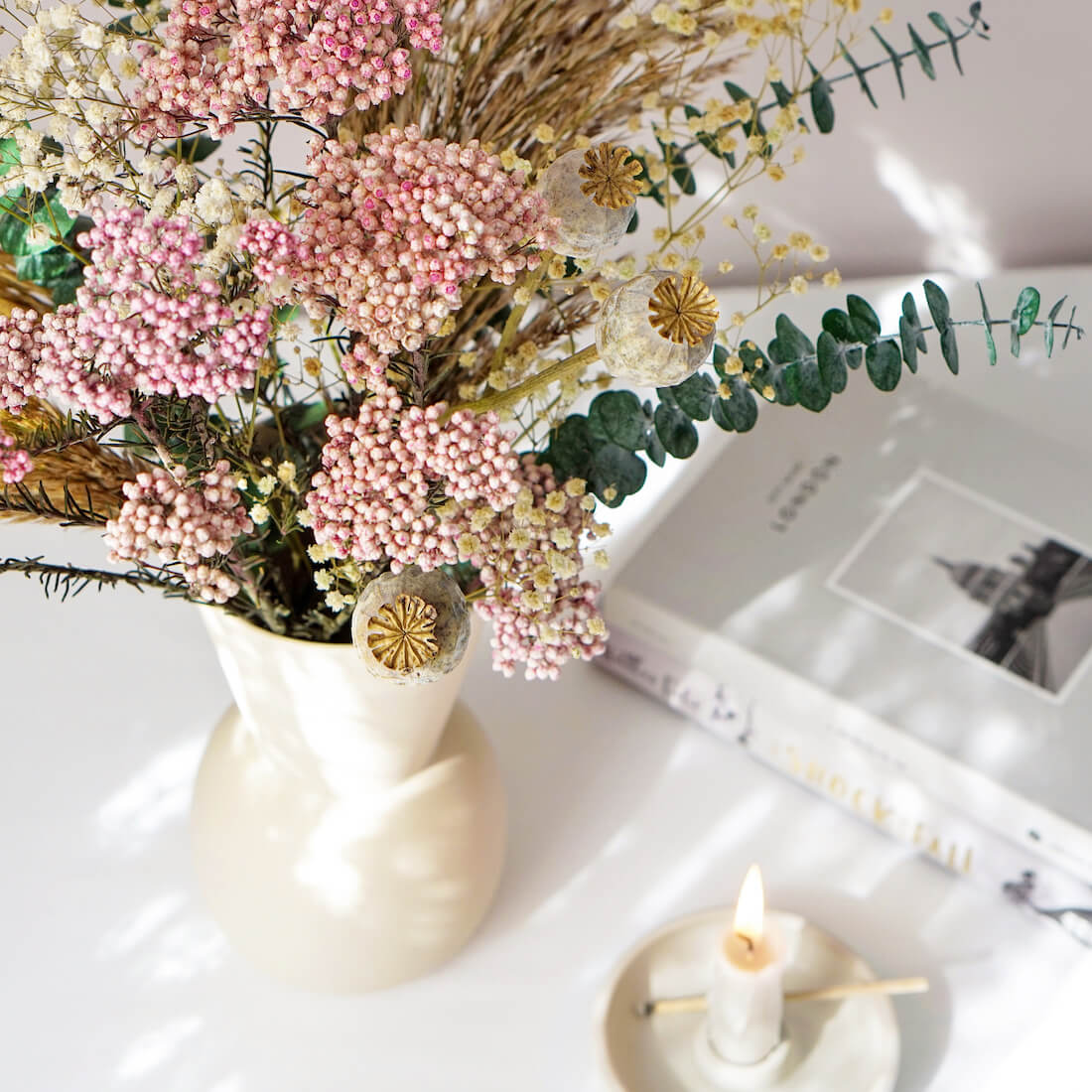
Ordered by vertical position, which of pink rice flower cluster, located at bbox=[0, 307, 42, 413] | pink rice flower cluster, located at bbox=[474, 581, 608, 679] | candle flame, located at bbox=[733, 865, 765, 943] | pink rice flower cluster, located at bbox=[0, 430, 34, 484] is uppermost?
pink rice flower cluster, located at bbox=[0, 307, 42, 413]

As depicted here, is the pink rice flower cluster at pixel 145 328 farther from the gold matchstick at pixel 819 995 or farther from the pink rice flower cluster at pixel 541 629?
the gold matchstick at pixel 819 995

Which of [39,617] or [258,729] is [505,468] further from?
[39,617]

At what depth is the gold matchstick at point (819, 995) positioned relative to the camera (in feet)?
2.19

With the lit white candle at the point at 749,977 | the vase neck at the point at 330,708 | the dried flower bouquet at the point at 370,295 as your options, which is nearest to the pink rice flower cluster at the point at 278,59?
the dried flower bouquet at the point at 370,295

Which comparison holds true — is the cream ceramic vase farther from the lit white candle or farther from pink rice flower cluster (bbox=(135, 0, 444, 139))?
pink rice flower cluster (bbox=(135, 0, 444, 139))

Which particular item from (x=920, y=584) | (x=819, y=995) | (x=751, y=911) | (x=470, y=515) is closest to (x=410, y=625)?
(x=470, y=515)

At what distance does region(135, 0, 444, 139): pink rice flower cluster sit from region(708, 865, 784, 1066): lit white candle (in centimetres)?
41

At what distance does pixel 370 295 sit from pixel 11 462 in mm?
127

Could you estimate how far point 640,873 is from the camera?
76 centimetres

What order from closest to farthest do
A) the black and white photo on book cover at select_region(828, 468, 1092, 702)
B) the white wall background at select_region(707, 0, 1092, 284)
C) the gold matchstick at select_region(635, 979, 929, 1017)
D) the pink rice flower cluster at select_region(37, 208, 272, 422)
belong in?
the pink rice flower cluster at select_region(37, 208, 272, 422), the gold matchstick at select_region(635, 979, 929, 1017), the black and white photo on book cover at select_region(828, 468, 1092, 702), the white wall background at select_region(707, 0, 1092, 284)

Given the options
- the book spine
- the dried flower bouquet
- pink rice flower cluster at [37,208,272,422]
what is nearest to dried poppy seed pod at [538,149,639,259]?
the dried flower bouquet

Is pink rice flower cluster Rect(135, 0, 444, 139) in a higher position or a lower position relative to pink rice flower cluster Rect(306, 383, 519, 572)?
higher

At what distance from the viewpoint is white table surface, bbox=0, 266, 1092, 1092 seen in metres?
0.67

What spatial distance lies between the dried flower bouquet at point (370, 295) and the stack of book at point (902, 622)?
31cm
